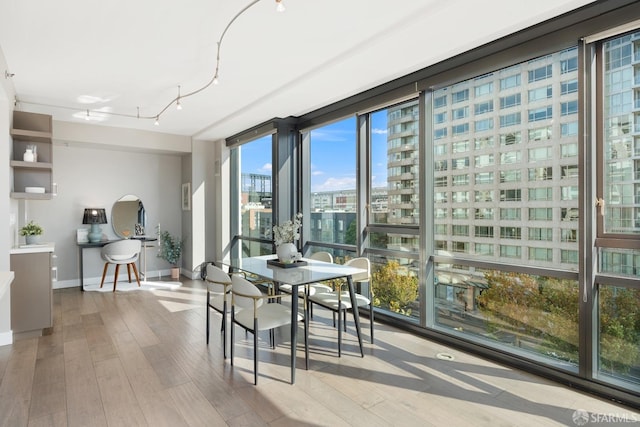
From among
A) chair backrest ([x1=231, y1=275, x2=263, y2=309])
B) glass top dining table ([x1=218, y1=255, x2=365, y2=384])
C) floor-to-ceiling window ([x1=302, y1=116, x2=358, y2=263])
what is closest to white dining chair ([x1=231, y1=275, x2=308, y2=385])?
chair backrest ([x1=231, y1=275, x2=263, y2=309])

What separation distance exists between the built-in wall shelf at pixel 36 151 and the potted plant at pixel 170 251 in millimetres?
2707

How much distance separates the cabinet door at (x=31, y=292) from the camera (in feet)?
11.8

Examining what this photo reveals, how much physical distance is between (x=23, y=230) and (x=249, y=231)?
3063mm

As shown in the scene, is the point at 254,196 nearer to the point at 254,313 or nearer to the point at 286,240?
the point at 286,240

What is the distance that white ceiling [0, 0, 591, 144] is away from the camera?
2.50m

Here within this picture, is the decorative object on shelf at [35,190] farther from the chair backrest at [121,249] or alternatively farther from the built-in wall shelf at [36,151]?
the chair backrest at [121,249]

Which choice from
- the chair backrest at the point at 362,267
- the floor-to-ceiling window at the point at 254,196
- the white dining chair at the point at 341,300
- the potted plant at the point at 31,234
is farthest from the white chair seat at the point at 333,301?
the potted plant at the point at 31,234

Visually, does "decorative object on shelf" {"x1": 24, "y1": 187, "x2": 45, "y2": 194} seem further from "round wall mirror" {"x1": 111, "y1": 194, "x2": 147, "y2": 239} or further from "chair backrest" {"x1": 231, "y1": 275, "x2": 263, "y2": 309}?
"chair backrest" {"x1": 231, "y1": 275, "x2": 263, "y2": 309}

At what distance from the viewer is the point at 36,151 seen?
13.5ft

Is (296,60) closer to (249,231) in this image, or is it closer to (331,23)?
(331,23)

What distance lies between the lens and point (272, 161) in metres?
5.45

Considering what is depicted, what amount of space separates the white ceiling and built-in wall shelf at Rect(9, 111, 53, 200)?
1.18 feet

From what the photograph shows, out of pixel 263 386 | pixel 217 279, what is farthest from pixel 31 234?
pixel 263 386

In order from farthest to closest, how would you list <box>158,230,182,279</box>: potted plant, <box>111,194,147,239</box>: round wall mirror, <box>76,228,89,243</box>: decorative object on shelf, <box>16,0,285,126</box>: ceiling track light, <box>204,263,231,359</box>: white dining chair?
<box>158,230,182,279</box>: potted plant → <box>111,194,147,239</box>: round wall mirror → <box>76,228,89,243</box>: decorative object on shelf → <box>204,263,231,359</box>: white dining chair → <box>16,0,285,126</box>: ceiling track light
